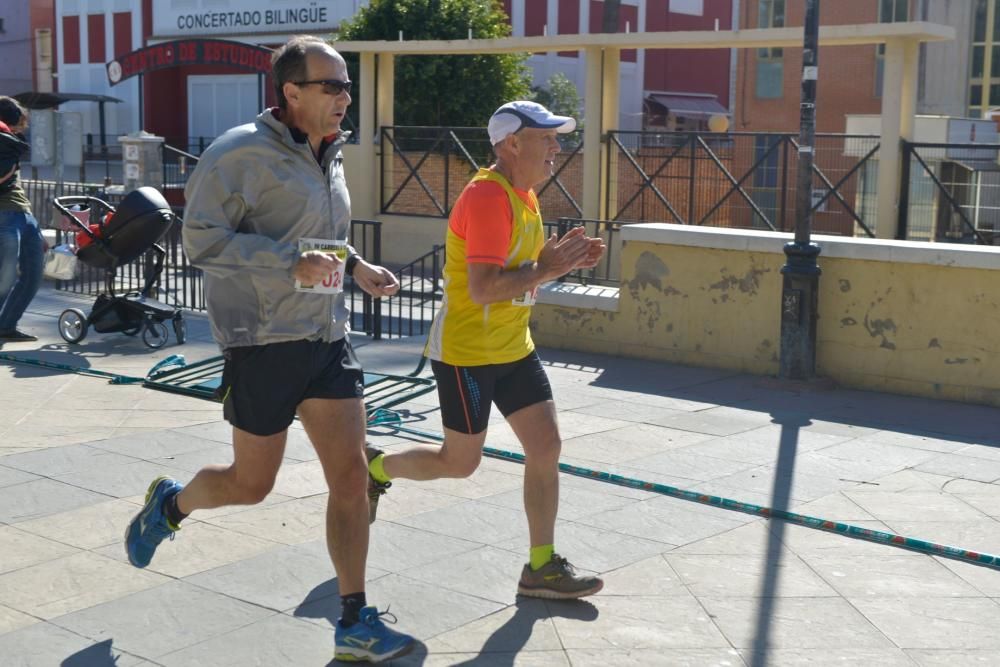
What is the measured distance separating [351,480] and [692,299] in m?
6.27

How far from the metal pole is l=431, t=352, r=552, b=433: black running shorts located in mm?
4836

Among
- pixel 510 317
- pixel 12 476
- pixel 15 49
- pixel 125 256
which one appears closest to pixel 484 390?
pixel 510 317

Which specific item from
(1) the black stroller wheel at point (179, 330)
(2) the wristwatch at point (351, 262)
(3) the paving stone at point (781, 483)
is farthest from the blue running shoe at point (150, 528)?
(1) the black stroller wheel at point (179, 330)

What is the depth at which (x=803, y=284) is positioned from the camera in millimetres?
9461

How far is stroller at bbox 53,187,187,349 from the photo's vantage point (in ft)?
34.1

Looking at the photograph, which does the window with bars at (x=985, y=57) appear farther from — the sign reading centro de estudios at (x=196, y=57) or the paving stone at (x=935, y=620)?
the paving stone at (x=935, y=620)

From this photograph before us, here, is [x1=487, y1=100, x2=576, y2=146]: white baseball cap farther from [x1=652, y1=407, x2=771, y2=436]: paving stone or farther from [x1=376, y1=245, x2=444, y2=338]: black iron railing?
[x1=376, y1=245, x2=444, y2=338]: black iron railing

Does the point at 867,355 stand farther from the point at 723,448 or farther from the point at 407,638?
the point at 407,638

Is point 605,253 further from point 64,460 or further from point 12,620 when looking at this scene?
point 12,620

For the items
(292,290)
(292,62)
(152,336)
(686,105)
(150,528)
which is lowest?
(152,336)

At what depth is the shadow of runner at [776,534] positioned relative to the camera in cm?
455

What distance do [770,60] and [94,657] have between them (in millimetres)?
39990

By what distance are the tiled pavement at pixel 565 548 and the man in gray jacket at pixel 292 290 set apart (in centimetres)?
48

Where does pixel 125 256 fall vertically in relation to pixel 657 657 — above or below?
above
